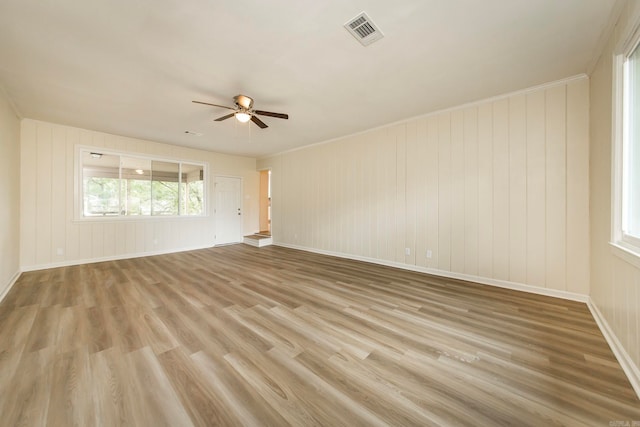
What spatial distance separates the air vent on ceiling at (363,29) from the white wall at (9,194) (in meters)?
4.60

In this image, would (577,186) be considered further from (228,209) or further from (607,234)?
(228,209)

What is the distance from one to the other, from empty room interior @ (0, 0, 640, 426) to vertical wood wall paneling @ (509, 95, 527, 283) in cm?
3

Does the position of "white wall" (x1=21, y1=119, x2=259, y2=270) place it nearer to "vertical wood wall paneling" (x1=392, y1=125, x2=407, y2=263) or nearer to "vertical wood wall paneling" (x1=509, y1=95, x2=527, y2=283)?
"vertical wood wall paneling" (x1=392, y1=125, x2=407, y2=263)

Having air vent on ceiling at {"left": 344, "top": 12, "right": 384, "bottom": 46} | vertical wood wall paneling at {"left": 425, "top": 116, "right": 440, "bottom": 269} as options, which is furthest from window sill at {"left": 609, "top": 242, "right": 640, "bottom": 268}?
air vent on ceiling at {"left": 344, "top": 12, "right": 384, "bottom": 46}

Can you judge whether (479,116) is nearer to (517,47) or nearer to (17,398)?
(517,47)

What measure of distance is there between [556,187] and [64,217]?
8330 millimetres

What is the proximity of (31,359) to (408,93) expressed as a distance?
4739mm

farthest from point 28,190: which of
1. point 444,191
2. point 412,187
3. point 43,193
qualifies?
point 444,191

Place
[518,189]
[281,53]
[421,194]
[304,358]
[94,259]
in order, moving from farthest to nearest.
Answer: [94,259], [421,194], [518,189], [281,53], [304,358]

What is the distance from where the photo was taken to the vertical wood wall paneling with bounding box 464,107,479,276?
3.65 meters

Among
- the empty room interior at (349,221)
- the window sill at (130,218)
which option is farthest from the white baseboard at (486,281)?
the window sill at (130,218)

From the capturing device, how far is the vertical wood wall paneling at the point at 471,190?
3646 mm

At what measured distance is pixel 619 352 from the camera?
5.99 feet

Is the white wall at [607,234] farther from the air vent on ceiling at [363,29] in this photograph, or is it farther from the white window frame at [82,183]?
the white window frame at [82,183]
